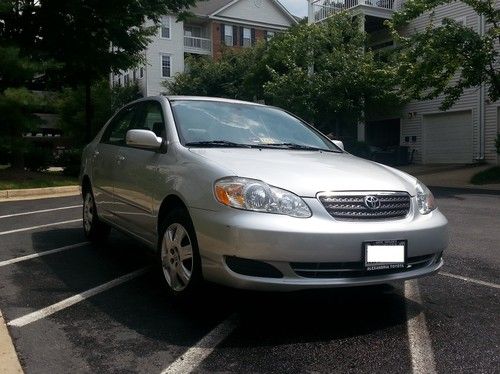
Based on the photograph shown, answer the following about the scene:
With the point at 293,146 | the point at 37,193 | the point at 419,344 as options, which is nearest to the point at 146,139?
the point at 293,146

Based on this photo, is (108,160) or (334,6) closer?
(108,160)

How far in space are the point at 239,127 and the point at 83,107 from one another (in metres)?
34.4

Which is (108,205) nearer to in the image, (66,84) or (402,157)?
(66,84)

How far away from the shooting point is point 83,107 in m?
36.8

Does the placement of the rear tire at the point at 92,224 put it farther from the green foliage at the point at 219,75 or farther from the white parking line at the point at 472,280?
the green foliage at the point at 219,75

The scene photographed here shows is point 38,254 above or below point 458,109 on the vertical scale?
below

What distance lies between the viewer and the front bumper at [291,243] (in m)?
3.24

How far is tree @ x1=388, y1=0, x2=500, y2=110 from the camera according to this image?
14195mm

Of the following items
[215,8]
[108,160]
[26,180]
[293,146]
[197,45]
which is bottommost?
[26,180]

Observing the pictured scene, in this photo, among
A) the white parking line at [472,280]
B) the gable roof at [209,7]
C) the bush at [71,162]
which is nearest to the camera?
the white parking line at [472,280]

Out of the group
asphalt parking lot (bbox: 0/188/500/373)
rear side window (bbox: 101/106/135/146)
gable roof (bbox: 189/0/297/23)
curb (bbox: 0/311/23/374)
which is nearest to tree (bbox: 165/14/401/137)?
rear side window (bbox: 101/106/135/146)

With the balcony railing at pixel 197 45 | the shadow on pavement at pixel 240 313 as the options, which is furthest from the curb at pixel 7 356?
the balcony railing at pixel 197 45

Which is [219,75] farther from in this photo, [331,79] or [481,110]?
[481,110]

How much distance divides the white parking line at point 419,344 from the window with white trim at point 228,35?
3967cm
